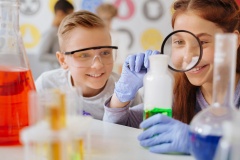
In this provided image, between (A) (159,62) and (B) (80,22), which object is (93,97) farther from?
(A) (159,62)

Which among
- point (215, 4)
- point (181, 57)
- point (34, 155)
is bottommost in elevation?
point (34, 155)

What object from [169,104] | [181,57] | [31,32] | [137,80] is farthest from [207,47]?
[31,32]

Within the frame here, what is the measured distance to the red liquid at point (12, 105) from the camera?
0.81 m

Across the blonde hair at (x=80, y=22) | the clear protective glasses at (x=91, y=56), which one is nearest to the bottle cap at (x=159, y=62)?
the clear protective glasses at (x=91, y=56)

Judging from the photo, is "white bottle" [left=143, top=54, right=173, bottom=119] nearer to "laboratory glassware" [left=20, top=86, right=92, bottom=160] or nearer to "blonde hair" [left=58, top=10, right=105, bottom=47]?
"laboratory glassware" [left=20, top=86, right=92, bottom=160]

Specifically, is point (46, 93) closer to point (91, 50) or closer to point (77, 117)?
point (77, 117)

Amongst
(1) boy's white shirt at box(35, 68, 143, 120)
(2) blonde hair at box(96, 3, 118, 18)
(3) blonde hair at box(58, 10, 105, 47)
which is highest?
(2) blonde hair at box(96, 3, 118, 18)

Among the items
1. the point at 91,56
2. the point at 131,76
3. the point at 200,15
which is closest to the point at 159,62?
the point at 131,76

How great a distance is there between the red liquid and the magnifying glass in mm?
371

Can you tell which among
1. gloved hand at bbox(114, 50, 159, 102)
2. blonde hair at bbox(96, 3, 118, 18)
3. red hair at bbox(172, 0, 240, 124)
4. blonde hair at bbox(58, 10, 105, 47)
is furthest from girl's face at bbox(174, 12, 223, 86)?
blonde hair at bbox(96, 3, 118, 18)

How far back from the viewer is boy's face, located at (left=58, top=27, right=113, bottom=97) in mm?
1672

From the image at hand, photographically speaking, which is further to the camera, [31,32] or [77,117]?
[31,32]

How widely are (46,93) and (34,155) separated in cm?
10

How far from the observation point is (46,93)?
59 centimetres
